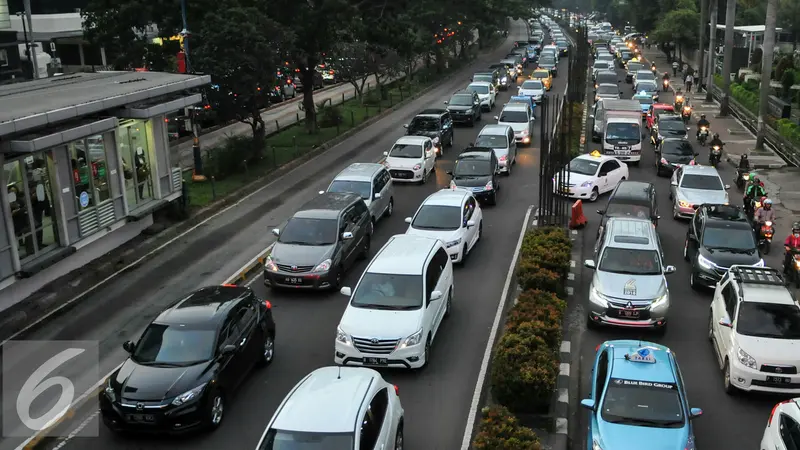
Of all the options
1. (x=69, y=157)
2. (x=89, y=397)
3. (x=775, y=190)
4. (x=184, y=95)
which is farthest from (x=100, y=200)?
(x=775, y=190)

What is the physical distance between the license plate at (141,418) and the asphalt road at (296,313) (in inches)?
23.7

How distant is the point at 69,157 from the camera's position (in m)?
20.2

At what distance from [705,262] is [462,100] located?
26638mm

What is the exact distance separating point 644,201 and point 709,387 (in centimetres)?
940

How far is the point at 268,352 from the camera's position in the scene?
1535 centimetres

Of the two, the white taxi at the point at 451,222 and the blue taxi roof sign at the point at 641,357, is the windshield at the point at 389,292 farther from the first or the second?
the white taxi at the point at 451,222

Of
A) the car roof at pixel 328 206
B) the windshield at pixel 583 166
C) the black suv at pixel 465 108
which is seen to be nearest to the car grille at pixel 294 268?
the car roof at pixel 328 206

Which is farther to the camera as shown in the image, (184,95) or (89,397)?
(184,95)

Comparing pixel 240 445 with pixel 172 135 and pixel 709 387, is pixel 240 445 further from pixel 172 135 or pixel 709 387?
pixel 172 135

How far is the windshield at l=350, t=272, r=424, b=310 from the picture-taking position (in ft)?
50.0

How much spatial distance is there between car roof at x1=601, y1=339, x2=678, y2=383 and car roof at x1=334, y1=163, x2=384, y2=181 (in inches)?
511

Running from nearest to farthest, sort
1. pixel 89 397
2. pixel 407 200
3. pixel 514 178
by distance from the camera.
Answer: pixel 89 397 → pixel 407 200 → pixel 514 178

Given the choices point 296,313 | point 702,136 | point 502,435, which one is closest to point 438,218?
point 296,313

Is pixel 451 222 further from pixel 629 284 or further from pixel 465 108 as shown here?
pixel 465 108
